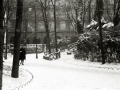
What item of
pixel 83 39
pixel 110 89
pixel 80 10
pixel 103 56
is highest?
pixel 80 10

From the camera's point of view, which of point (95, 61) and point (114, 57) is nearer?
point (114, 57)

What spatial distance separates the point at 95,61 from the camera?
16734 millimetres

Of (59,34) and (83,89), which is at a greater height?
(59,34)

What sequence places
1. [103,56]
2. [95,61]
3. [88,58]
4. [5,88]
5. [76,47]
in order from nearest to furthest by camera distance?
[5,88] → [103,56] → [95,61] → [88,58] → [76,47]

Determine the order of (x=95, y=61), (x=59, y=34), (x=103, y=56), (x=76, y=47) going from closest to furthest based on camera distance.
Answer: (x=103, y=56) → (x=95, y=61) → (x=76, y=47) → (x=59, y=34)

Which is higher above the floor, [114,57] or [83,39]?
[83,39]

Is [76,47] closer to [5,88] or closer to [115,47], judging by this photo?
[115,47]

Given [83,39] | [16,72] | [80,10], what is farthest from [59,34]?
[16,72]

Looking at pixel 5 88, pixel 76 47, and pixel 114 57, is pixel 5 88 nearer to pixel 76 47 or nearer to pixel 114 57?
pixel 114 57

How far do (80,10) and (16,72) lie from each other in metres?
15.9

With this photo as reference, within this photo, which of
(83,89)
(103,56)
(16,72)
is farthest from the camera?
(103,56)

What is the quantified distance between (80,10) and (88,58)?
7690 millimetres

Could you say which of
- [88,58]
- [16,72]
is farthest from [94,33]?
[16,72]

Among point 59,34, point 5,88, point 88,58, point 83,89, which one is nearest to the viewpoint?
point 5,88
